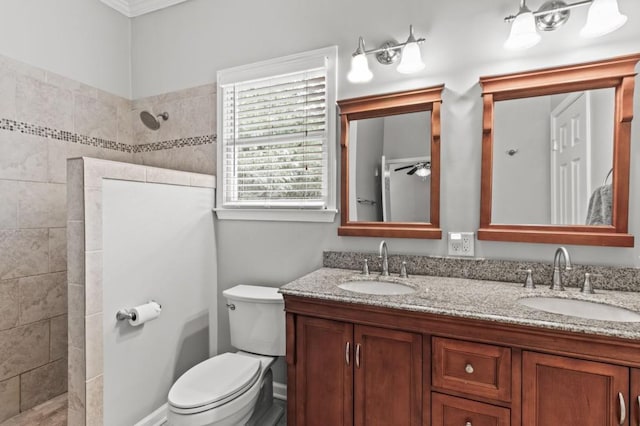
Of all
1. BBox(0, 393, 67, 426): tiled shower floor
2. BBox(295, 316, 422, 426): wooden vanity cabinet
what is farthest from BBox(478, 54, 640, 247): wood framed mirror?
BBox(0, 393, 67, 426): tiled shower floor

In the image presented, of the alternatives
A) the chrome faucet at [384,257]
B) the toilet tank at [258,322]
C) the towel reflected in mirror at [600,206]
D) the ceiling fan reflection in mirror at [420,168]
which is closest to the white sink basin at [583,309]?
the towel reflected in mirror at [600,206]

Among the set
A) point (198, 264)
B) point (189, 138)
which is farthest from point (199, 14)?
point (198, 264)

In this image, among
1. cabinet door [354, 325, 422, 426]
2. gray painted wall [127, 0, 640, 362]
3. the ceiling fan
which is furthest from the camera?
the ceiling fan

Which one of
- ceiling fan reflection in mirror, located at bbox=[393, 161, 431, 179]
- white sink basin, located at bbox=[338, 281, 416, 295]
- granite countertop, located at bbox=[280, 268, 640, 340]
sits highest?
ceiling fan reflection in mirror, located at bbox=[393, 161, 431, 179]

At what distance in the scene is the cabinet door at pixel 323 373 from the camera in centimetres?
145

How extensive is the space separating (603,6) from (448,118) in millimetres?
717

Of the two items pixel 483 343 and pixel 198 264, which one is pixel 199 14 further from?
pixel 483 343

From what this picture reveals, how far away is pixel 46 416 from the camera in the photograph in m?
1.99

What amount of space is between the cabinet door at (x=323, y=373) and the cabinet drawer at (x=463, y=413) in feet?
1.17

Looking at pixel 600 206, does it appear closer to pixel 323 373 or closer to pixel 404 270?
pixel 404 270

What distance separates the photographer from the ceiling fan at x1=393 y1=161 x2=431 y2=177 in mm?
1804

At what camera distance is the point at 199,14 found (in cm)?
244

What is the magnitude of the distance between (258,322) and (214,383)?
41 centimetres

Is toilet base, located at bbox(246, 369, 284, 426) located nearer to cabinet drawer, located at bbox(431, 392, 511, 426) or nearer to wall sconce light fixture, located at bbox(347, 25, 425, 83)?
cabinet drawer, located at bbox(431, 392, 511, 426)
